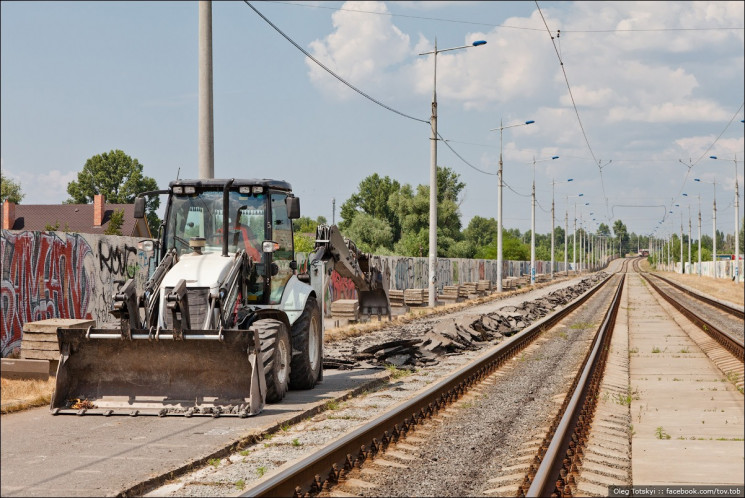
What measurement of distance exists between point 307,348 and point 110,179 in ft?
293

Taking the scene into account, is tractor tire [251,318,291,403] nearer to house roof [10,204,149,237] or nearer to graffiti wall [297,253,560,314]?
graffiti wall [297,253,560,314]

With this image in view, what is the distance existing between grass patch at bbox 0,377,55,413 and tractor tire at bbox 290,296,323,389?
3.51m

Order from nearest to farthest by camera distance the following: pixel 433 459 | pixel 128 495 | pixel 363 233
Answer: pixel 128 495 < pixel 433 459 < pixel 363 233

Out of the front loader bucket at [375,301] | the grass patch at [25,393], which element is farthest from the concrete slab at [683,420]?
the grass patch at [25,393]

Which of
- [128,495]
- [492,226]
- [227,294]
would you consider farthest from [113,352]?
[492,226]

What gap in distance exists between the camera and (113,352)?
1088cm

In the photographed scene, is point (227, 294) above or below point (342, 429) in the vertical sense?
above

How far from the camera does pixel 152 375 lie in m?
10.9

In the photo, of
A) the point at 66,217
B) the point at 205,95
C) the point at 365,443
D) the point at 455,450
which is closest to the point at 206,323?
the point at 365,443

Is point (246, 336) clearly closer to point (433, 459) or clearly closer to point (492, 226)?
point (433, 459)

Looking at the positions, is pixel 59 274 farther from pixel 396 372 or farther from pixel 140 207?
pixel 396 372

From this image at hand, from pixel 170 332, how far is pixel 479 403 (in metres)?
4.56

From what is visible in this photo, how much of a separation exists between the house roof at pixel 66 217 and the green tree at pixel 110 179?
1406cm

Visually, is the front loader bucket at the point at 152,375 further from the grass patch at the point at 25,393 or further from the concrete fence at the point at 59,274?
the concrete fence at the point at 59,274
